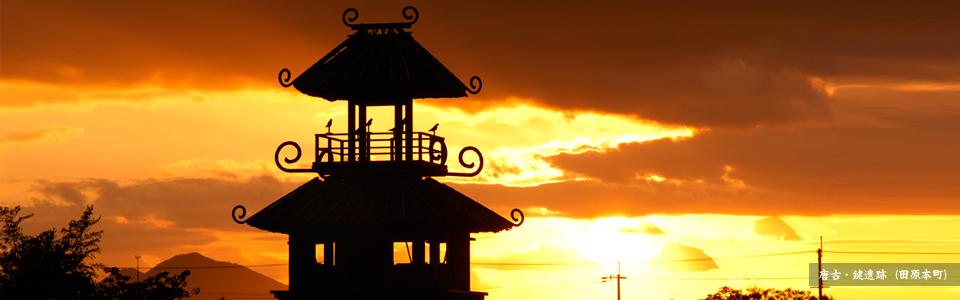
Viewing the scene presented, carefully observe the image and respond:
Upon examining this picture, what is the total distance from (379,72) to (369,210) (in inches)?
165

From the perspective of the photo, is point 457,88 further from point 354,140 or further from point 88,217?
point 88,217

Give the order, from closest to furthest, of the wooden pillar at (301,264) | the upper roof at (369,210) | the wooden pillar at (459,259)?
the upper roof at (369,210)
the wooden pillar at (301,264)
the wooden pillar at (459,259)

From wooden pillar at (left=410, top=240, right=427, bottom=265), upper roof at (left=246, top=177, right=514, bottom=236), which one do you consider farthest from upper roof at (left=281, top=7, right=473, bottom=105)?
wooden pillar at (left=410, top=240, right=427, bottom=265)

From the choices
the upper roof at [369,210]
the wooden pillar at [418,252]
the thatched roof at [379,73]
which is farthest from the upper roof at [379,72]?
the wooden pillar at [418,252]

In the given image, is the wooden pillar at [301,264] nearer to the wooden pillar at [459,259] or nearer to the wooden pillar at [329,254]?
the wooden pillar at [329,254]

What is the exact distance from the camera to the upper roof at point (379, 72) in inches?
1344

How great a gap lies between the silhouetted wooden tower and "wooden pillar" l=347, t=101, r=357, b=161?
1.2 inches

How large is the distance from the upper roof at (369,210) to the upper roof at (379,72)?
2655 millimetres

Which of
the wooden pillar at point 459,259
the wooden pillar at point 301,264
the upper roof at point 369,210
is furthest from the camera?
the wooden pillar at point 459,259

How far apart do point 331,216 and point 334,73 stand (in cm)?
441

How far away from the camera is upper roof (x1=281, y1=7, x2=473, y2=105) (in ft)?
112

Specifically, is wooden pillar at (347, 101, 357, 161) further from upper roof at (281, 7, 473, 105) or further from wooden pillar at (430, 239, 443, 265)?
wooden pillar at (430, 239, 443, 265)

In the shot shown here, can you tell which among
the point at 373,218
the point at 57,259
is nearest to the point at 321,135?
the point at 373,218

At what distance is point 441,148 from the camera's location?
3506cm
